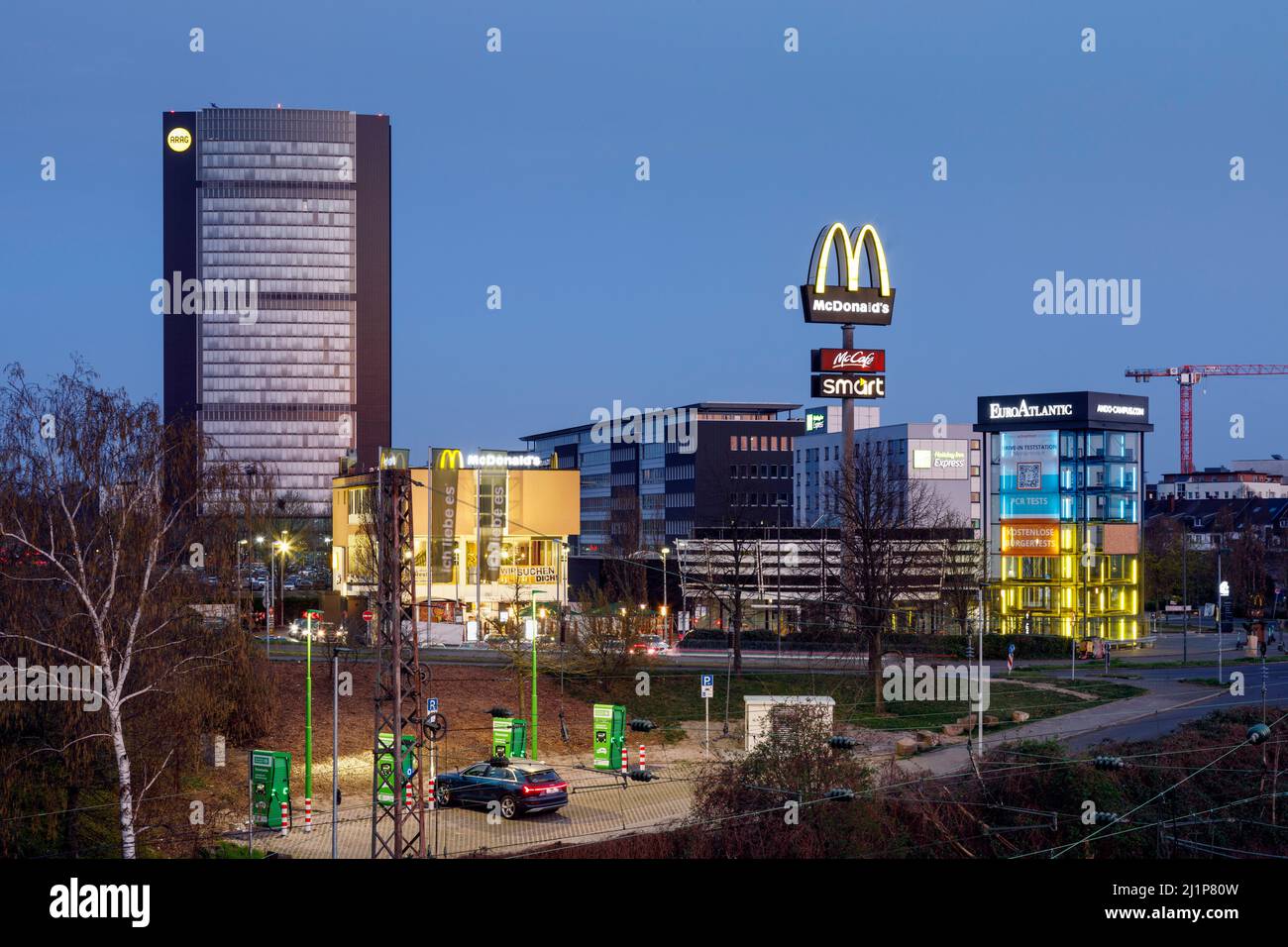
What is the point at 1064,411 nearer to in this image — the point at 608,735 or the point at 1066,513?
the point at 1066,513

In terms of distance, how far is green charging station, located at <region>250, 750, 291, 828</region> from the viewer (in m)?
27.6

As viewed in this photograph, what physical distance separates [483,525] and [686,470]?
4925cm

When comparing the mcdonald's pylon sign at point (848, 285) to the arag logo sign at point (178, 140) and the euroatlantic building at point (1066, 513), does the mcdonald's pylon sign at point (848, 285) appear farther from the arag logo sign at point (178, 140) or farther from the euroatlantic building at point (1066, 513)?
the arag logo sign at point (178, 140)

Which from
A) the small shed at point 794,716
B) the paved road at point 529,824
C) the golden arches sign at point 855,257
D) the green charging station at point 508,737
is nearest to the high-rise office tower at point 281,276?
the golden arches sign at point 855,257

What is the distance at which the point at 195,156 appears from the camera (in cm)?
16312

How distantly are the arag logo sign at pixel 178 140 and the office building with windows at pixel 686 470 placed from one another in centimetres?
6519

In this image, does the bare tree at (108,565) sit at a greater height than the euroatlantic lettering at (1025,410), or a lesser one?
lesser

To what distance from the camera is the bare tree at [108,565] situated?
2250 centimetres

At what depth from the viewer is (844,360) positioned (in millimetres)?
55906

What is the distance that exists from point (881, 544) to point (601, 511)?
105187 mm

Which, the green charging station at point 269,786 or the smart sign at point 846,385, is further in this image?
the smart sign at point 846,385

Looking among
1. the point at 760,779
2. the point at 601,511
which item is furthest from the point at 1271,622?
the point at 601,511

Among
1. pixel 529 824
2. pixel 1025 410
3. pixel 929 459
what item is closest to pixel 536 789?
pixel 529 824
